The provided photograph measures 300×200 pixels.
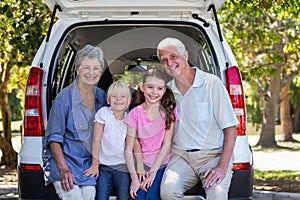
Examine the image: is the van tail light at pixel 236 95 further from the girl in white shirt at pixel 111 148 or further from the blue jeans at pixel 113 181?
the blue jeans at pixel 113 181

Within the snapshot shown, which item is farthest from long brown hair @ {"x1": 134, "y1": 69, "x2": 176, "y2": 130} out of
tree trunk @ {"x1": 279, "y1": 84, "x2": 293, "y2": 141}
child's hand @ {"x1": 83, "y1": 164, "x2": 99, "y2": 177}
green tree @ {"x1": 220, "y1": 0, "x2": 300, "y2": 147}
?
tree trunk @ {"x1": 279, "y1": 84, "x2": 293, "y2": 141}

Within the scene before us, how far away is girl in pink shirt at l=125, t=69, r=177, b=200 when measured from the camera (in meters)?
4.79

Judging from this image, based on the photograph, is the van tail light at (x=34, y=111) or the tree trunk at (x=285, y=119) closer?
the van tail light at (x=34, y=111)

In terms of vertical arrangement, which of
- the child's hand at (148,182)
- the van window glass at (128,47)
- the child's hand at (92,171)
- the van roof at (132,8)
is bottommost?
the child's hand at (148,182)

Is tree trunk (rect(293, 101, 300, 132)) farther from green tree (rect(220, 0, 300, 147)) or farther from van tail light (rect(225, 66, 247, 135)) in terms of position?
van tail light (rect(225, 66, 247, 135))

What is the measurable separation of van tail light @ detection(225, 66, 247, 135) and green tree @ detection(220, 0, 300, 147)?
4.42 meters

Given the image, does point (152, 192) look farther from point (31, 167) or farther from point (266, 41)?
point (266, 41)

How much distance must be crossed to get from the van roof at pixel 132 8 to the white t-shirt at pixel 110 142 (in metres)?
0.85

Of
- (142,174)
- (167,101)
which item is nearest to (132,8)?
(167,101)

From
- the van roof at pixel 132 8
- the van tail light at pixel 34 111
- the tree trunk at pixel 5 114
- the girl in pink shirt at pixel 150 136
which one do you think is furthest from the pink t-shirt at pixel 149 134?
the tree trunk at pixel 5 114

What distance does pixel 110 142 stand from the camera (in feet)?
15.9

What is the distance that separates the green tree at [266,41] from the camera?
10.6 m

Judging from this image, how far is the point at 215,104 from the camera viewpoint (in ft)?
15.8

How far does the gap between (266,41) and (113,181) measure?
15.2 metres
